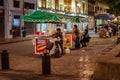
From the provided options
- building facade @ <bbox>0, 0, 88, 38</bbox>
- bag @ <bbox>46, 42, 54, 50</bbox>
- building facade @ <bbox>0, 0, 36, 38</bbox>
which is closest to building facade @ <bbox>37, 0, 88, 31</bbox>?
building facade @ <bbox>0, 0, 88, 38</bbox>

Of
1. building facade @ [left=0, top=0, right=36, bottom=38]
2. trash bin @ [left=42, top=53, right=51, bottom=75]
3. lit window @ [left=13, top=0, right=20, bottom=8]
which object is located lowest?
trash bin @ [left=42, top=53, right=51, bottom=75]

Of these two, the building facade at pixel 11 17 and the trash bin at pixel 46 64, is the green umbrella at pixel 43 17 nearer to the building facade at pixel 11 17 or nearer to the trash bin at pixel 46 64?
the trash bin at pixel 46 64

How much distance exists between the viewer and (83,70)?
513 inches

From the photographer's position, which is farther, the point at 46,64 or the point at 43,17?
the point at 43,17

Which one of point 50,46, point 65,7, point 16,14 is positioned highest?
point 65,7

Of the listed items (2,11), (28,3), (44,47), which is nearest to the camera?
(44,47)

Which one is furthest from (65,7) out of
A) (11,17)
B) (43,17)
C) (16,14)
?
(43,17)

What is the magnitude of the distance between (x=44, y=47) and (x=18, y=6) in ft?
73.4

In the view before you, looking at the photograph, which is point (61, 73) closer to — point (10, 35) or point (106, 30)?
point (10, 35)

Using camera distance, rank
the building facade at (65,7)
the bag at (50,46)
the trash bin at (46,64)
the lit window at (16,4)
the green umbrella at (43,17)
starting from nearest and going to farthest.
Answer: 1. the trash bin at (46,64)
2. the bag at (50,46)
3. the green umbrella at (43,17)
4. the lit window at (16,4)
5. the building facade at (65,7)

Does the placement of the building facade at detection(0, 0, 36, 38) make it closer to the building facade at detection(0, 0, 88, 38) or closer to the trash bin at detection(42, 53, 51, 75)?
the building facade at detection(0, 0, 88, 38)

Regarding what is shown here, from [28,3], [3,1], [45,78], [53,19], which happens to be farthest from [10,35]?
[45,78]

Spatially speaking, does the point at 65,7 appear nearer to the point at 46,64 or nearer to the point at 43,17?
the point at 43,17

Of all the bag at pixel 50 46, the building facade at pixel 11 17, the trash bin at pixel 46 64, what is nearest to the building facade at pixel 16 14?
the building facade at pixel 11 17
